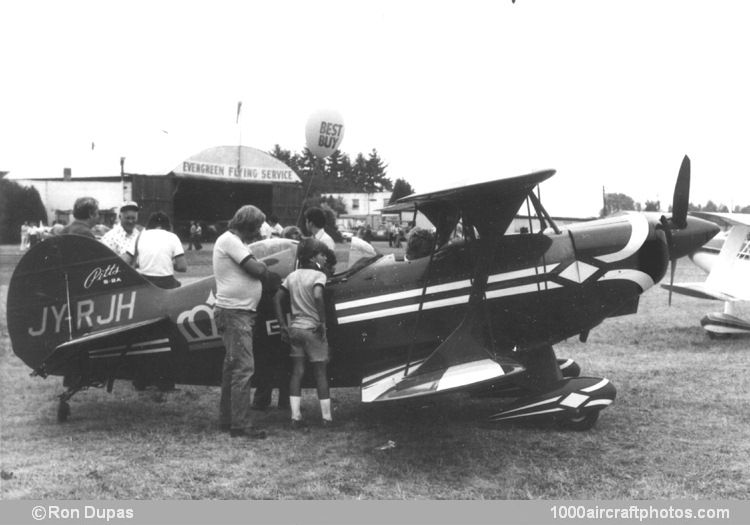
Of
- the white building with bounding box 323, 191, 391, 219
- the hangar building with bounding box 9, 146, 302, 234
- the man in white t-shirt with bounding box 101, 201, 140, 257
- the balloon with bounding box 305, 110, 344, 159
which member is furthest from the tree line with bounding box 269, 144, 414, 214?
the man in white t-shirt with bounding box 101, 201, 140, 257

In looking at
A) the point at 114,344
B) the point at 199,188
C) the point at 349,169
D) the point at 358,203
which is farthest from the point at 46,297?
the point at 349,169

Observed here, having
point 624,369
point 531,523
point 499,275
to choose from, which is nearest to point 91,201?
point 499,275

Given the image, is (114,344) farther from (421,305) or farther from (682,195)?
(682,195)

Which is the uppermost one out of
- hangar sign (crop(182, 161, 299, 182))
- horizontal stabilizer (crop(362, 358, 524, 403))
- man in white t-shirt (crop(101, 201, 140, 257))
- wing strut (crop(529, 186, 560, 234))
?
hangar sign (crop(182, 161, 299, 182))

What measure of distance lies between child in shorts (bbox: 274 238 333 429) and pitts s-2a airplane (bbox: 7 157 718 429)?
20 centimetres

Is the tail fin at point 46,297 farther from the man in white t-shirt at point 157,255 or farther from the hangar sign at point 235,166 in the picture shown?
the hangar sign at point 235,166

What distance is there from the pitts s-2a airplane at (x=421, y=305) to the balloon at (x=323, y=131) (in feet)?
37.5

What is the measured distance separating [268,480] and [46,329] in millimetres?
2423

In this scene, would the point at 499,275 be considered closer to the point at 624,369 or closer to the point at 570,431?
the point at 570,431

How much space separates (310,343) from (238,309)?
2.02 feet

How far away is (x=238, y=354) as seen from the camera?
16.9 ft

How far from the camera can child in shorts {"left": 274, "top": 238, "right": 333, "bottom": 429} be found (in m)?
5.31

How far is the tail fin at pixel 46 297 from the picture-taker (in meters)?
5.49

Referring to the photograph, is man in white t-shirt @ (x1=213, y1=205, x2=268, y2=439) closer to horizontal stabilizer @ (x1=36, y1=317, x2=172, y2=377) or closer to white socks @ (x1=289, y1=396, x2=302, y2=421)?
white socks @ (x1=289, y1=396, x2=302, y2=421)
